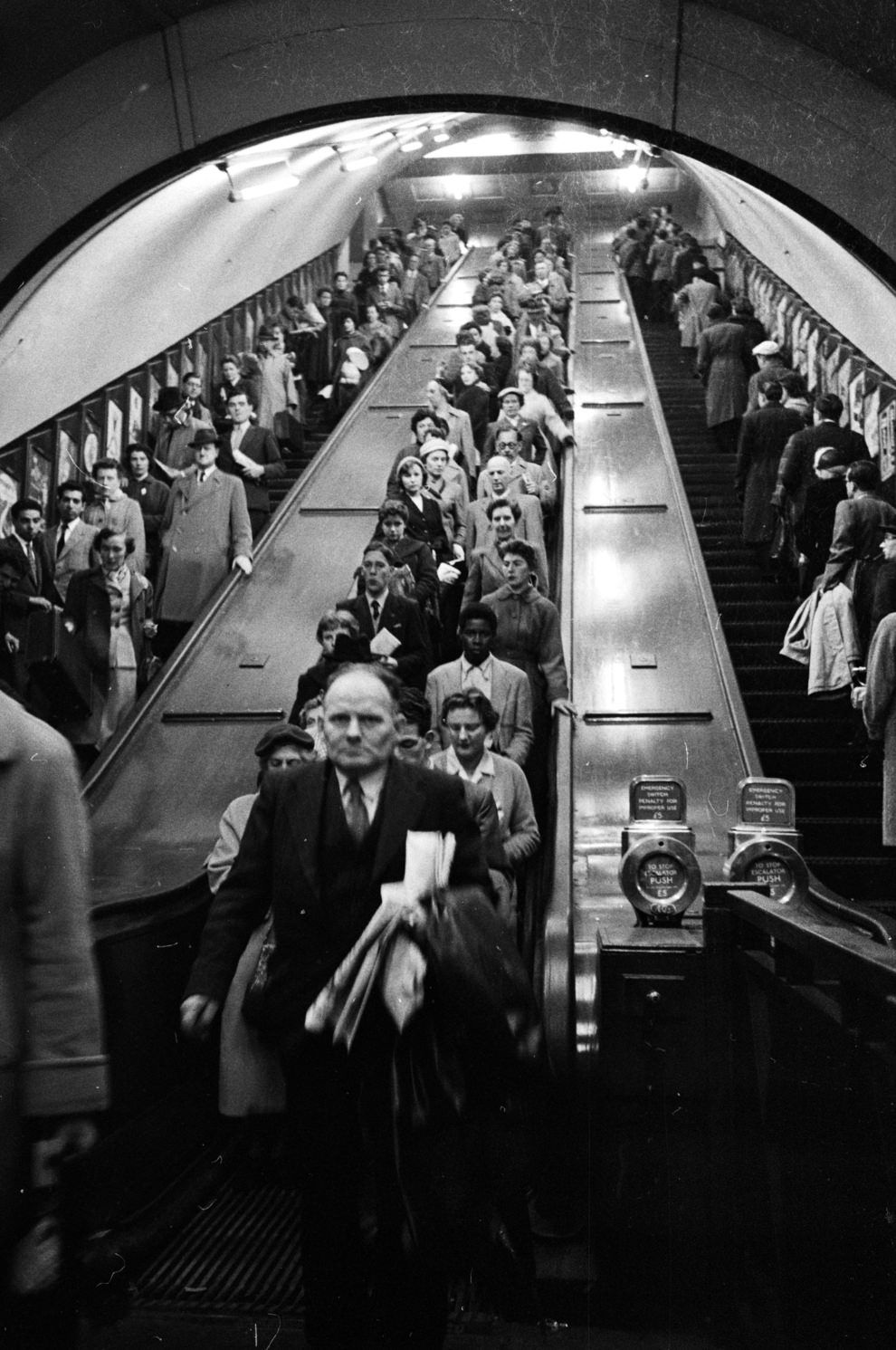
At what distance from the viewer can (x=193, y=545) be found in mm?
10344

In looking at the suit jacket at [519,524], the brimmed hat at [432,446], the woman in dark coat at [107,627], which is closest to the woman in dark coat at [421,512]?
the suit jacket at [519,524]

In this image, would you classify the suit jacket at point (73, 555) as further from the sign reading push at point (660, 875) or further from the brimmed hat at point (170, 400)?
the sign reading push at point (660, 875)

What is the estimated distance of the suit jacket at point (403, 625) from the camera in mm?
7871

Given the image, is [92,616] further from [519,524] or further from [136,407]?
[136,407]

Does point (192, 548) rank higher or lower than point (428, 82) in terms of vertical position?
lower

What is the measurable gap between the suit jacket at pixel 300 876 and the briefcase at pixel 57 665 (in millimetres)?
5242

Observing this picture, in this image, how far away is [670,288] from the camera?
21.9m

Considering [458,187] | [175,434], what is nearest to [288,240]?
[458,187]

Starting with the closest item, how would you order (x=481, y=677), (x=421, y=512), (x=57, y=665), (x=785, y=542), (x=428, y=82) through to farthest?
(x=481, y=677), (x=428, y=82), (x=57, y=665), (x=421, y=512), (x=785, y=542)

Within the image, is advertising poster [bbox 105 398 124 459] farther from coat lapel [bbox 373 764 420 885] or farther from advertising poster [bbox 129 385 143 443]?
coat lapel [bbox 373 764 420 885]

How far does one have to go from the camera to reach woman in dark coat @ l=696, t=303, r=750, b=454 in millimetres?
14906

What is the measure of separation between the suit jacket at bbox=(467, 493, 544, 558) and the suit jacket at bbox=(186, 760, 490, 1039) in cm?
653

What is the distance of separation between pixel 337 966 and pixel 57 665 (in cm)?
564

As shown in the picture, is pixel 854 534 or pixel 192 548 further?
pixel 192 548
